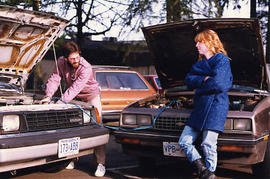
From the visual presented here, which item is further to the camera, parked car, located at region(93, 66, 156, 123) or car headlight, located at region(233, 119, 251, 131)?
parked car, located at region(93, 66, 156, 123)

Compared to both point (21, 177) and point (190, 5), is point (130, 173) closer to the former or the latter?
point (21, 177)

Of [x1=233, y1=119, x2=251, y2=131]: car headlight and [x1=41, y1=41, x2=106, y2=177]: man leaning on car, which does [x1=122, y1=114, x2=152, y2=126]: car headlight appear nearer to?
[x1=41, y1=41, x2=106, y2=177]: man leaning on car

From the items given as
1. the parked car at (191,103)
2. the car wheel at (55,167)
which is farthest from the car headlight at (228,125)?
the car wheel at (55,167)

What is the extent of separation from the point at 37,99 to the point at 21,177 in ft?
3.58

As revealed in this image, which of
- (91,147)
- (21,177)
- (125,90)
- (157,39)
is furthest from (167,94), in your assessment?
(125,90)

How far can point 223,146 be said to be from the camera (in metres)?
4.03

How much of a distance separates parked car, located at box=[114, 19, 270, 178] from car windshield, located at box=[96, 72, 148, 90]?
2841 mm

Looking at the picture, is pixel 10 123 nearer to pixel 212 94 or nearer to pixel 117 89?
pixel 212 94

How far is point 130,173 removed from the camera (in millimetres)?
4992

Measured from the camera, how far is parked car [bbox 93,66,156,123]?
8500 millimetres

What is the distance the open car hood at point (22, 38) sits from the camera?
184 inches

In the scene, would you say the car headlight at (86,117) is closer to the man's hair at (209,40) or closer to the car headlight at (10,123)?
the car headlight at (10,123)

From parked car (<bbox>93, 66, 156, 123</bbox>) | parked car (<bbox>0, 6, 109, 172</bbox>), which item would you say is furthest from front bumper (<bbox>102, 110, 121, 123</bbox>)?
parked car (<bbox>0, 6, 109, 172</bbox>)

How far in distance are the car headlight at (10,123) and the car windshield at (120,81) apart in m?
4.85
